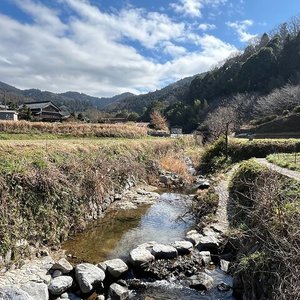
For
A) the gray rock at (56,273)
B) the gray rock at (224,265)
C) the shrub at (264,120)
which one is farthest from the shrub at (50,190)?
the shrub at (264,120)

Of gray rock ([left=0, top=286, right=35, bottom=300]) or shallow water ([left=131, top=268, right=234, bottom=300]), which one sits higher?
gray rock ([left=0, top=286, right=35, bottom=300])

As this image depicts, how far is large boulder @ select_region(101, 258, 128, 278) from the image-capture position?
987 cm

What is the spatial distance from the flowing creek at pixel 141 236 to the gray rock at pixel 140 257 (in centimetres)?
74

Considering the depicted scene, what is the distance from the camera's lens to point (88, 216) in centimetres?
1502

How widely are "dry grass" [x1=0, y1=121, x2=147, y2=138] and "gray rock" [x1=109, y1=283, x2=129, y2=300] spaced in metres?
22.7

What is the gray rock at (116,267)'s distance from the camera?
987 centimetres

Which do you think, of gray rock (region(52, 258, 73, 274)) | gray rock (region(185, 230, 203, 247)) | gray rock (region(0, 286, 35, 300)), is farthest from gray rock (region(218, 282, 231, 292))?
gray rock (region(0, 286, 35, 300))

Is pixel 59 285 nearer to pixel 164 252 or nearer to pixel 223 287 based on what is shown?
pixel 164 252

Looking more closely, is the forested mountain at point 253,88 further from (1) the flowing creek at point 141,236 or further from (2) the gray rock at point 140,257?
(2) the gray rock at point 140,257

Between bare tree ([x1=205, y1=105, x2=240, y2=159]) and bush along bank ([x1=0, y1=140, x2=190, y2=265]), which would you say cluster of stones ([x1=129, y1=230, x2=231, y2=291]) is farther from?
bare tree ([x1=205, y1=105, x2=240, y2=159])

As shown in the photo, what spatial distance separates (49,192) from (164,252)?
495cm

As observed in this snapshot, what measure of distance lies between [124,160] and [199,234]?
11007 mm

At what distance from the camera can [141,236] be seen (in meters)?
13.5

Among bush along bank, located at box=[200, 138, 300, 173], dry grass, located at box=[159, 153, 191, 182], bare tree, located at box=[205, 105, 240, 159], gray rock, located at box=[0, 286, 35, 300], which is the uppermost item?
bare tree, located at box=[205, 105, 240, 159]
